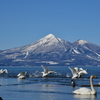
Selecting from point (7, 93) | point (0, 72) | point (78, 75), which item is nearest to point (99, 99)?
point (7, 93)

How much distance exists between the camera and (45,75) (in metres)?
73.6

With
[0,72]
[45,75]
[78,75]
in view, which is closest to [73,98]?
[78,75]

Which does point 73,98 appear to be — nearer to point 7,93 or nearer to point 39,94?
point 39,94

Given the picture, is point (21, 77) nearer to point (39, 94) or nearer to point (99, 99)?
point (39, 94)

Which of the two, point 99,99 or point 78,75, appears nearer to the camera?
point 99,99

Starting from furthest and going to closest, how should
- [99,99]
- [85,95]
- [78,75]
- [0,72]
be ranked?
[0,72], [78,75], [85,95], [99,99]

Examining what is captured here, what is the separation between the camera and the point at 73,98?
34.1 meters

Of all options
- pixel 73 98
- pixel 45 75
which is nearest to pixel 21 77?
pixel 45 75

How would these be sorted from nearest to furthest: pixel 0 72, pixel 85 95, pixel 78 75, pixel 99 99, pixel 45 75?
pixel 99 99 → pixel 85 95 → pixel 78 75 → pixel 45 75 → pixel 0 72

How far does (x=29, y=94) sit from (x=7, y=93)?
6.96 ft

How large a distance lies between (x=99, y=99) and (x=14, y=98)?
22.7ft

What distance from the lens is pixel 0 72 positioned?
8962 centimetres

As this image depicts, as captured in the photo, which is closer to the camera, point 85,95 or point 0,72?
point 85,95

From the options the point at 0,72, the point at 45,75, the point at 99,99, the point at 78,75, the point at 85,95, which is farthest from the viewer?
the point at 0,72
